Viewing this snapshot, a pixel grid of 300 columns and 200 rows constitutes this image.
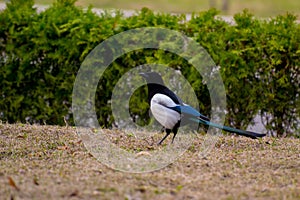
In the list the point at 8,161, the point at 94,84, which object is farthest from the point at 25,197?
the point at 94,84

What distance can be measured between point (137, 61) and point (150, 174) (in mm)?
3697

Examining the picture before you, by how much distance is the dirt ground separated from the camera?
4.66 m

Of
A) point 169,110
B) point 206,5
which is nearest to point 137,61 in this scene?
point 169,110

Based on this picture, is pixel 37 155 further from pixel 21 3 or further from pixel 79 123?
pixel 21 3

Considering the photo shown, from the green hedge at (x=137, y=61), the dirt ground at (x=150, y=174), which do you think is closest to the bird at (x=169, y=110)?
the dirt ground at (x=150, y=174)

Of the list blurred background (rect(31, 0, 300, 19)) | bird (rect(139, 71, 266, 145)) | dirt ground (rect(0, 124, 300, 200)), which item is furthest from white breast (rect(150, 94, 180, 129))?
blurred background (rect(31, 0, 300, 19))

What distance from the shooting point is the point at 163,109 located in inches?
256

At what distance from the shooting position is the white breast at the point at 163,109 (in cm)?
649

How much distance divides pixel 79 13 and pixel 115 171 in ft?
13.9

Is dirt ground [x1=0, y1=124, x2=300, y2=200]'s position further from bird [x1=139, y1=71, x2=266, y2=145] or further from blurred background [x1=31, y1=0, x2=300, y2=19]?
blurred background [x1=31, y1=0, x2=300, y2=19]

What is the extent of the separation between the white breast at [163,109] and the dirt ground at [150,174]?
387mm

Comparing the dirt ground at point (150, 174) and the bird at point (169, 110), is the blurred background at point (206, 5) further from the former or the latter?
the dirt ground at point (150, 174)

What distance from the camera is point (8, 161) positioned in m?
5.90

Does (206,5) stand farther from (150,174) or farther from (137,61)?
(150,174)
